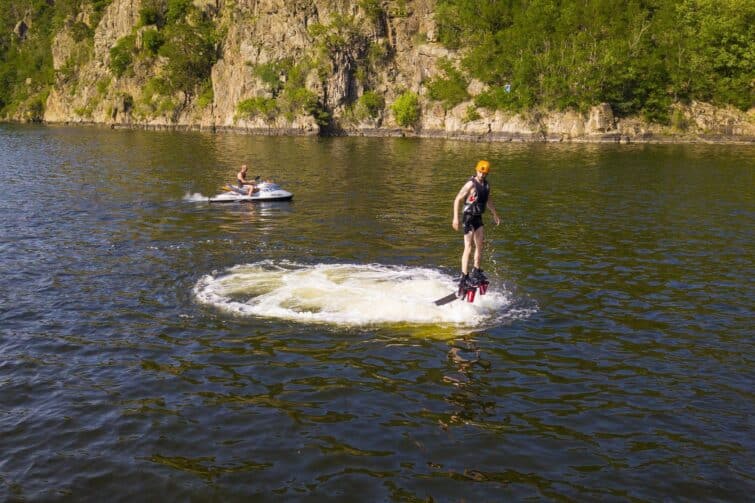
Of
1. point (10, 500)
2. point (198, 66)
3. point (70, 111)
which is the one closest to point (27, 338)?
point (10, 500)

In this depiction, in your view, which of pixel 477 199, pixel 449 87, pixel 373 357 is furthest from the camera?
pixel 449 87

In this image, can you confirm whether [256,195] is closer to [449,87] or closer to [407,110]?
[407,110]

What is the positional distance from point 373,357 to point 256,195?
865 inches

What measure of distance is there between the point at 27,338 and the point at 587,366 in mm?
12519

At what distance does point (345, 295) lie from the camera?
1734 cm

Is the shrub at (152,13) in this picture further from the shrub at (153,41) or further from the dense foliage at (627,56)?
the dense foliage at (627,56)

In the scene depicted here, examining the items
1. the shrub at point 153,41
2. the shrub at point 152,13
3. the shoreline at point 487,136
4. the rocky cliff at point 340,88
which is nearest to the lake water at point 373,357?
the shoreline at point 487,136

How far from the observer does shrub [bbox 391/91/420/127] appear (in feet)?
307

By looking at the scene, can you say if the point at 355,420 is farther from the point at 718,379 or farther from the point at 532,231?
the point at 532,231

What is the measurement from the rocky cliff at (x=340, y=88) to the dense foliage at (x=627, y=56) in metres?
2.26

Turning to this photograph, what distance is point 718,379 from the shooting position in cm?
1248

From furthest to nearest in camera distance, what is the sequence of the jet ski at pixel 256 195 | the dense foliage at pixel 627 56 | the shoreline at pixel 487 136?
the dense foliage at pixel 627 56 → the shoreline at pixel 487 136 → the jet ski at pixel 256 195

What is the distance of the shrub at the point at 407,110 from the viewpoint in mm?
93500

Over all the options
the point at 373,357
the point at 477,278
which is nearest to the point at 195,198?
the point at 477,278
